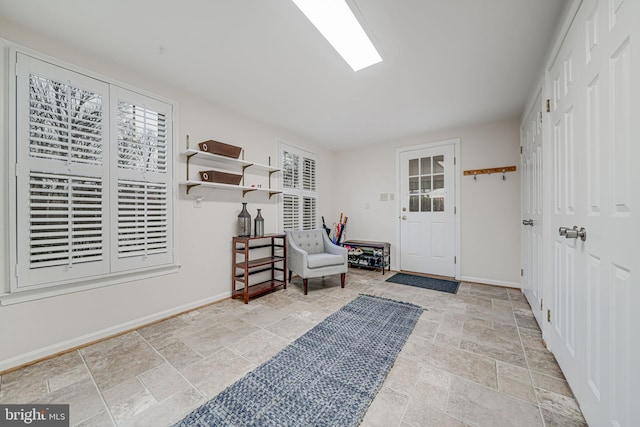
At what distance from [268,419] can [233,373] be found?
49 cm

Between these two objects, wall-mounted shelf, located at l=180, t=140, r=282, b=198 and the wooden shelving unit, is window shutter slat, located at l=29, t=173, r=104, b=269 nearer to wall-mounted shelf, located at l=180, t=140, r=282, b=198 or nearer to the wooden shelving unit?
wall-mounted shelf, located at l=180, t=140, r=282, b=198

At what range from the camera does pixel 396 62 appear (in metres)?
2.15

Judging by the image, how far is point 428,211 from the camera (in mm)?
4070

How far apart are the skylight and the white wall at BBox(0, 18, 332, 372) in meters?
1.79

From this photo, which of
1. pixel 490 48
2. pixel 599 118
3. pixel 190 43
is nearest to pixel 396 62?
pixel 490 48

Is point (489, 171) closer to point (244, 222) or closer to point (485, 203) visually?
point (485, 203)

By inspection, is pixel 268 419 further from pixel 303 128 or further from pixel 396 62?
pixel 303 128

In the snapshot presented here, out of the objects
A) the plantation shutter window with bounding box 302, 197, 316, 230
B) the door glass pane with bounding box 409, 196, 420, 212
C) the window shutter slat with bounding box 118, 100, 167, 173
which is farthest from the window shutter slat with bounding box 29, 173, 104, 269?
the door glass pane with bounding box 409, 196, 420, 212

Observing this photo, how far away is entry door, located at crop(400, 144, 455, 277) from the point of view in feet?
12.8

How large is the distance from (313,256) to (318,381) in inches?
79.8

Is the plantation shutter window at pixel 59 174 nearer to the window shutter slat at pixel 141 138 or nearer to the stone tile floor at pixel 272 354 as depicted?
the window shutter slat at pixel 141 138

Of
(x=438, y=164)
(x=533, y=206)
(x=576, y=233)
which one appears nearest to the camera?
(x=576, y=233)

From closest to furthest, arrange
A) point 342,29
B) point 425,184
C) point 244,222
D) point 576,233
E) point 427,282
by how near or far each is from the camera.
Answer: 1. point 576,233
2. point 342,29
3. point 244,222
4. point 427,282
5. point 425,184

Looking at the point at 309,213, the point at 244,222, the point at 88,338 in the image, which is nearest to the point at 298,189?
the point at 309,213
